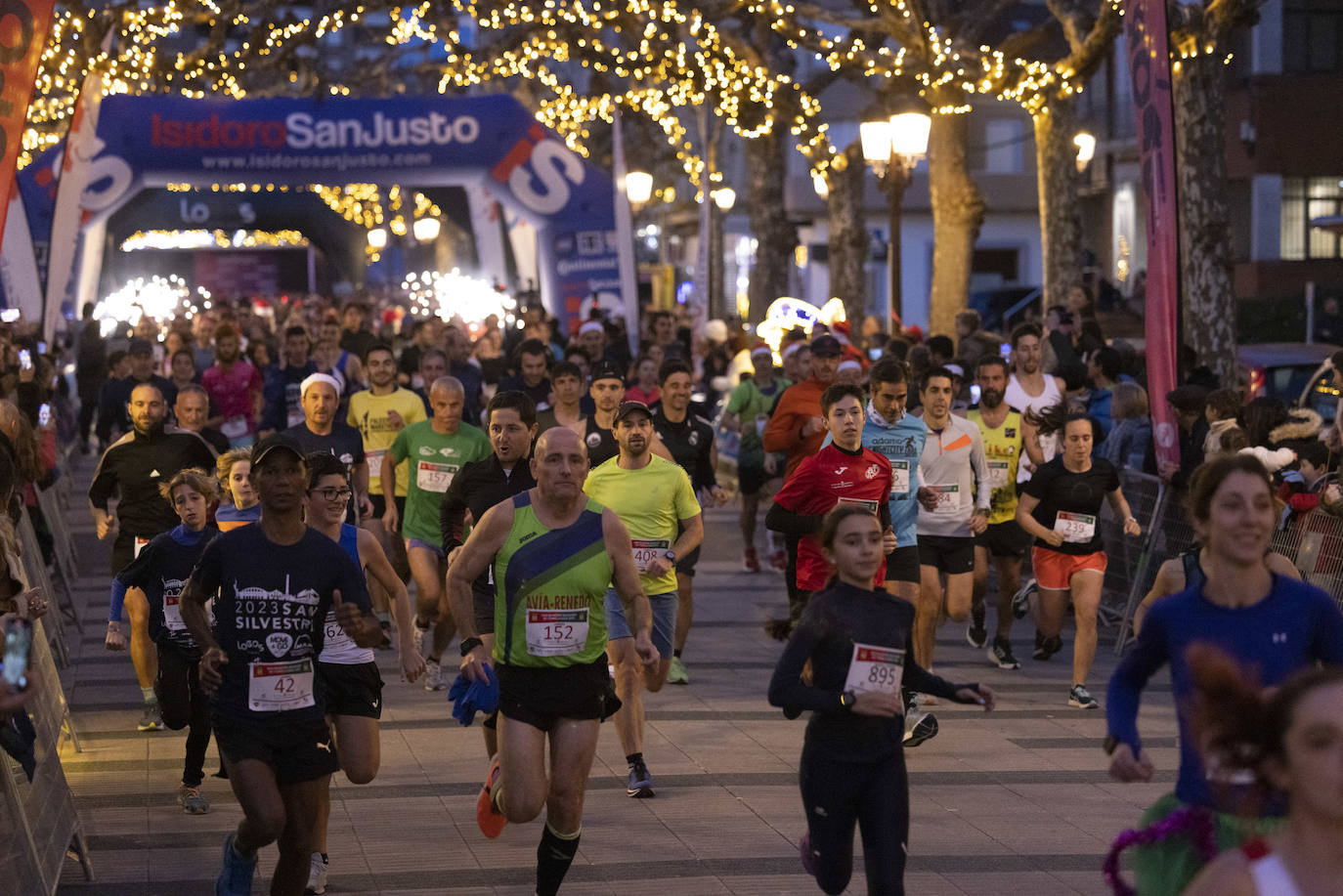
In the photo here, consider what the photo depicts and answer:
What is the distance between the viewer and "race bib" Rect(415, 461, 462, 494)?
35.7 feet

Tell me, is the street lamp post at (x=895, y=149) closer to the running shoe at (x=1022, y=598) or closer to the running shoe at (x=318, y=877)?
the running shoe at (x=1022, y=598)

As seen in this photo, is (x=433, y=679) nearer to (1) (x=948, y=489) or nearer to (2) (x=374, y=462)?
(2) (x=374, y=462)

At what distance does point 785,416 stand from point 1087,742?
3.58m

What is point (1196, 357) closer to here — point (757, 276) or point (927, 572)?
point (927, 572)

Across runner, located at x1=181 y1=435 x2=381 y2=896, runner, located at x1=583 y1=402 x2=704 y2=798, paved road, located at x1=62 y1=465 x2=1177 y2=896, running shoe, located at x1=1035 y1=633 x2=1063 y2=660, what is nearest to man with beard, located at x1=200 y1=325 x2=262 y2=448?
paved road, located at x1=62 y1=465 x2=1177 y2=896

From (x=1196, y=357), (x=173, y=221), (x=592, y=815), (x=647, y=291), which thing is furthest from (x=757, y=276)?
(x=173, y=221)

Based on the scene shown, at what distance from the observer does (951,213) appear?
2489cm

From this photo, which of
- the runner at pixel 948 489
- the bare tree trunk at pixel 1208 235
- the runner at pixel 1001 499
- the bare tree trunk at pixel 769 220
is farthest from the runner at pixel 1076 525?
the bare tree trunk at pixel 769 220

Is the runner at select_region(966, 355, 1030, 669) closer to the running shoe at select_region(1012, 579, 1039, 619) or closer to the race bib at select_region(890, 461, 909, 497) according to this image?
the running shoe at select_region(1012, 579, 1039, 619)

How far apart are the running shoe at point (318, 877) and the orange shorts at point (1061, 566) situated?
5.28 m

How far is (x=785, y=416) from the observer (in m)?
12.7

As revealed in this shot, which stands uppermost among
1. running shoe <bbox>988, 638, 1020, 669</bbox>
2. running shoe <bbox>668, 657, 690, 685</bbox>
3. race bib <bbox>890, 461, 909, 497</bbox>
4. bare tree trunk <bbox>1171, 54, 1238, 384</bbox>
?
bare tree trunk <bbox>1171, 54, 1238, 384</bbox>

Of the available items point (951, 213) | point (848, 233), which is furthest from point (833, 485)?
point (848, 233)

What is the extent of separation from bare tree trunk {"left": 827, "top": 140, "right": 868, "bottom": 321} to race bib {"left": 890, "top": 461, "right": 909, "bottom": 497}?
20339mm
